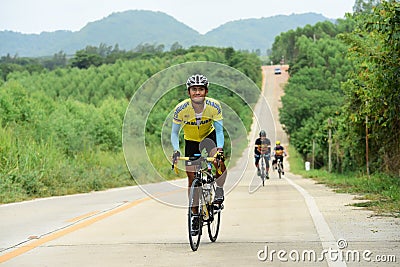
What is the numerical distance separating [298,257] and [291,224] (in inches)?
124

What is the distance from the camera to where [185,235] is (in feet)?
33.1

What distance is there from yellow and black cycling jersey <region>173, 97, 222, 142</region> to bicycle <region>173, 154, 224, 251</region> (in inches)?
15.9

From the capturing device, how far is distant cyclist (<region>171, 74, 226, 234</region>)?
894 cm

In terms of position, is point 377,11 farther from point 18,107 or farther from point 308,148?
point 308,148

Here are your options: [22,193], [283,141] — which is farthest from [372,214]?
[283,141]

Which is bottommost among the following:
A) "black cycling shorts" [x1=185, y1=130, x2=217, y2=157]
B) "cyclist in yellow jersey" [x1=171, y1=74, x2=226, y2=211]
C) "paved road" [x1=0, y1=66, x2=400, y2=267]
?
"paved road" [x1=0, y1=66, x2=400, y2=267]

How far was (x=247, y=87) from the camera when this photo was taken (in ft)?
43.0

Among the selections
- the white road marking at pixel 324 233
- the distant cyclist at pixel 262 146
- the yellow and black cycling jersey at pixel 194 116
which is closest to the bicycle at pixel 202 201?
the yellow and black cycling jersey at pixel 194 116

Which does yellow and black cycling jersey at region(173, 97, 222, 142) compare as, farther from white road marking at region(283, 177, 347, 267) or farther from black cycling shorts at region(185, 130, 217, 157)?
white road marking at region(283, 177, 347, 267)

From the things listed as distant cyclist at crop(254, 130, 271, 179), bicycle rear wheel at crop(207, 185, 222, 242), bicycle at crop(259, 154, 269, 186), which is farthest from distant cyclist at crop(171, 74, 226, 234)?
bicycle at crop(259, 154, 269, 186)

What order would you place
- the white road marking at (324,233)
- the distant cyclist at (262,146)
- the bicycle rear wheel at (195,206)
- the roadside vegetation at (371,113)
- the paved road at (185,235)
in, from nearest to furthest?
the white road marking at (324,233), the paved road at (185,235), the bicycle rear wheel at (195,206), the roadside vegetation at (371,113), the distant cyclist at (262,146)

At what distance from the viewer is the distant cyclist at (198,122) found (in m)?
8.94

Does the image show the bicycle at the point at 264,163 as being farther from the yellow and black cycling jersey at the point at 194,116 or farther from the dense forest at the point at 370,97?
the yellow and black cycling jersey at the point at 194,116

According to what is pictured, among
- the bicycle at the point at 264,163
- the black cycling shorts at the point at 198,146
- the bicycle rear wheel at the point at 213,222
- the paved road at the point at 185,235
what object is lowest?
the bicycle at the point at 264,163
